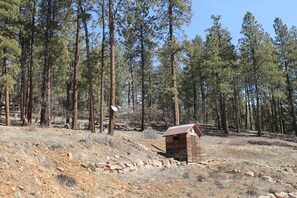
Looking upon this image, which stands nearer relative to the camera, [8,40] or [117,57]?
[8,40]

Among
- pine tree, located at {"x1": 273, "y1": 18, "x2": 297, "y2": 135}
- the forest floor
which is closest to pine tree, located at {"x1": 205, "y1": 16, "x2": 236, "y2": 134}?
pine tree, located at {"x1": 273, "y1": 18, "x2": 297, "y2": 135}

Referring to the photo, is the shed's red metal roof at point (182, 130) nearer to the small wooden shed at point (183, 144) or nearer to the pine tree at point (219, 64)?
the small wooden shed at point (183, 144)

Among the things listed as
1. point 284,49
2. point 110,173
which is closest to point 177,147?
point 110,173

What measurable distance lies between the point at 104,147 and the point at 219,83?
20.5 meters

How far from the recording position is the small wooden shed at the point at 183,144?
15781mm

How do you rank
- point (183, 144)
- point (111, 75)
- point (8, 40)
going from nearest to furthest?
point (183, 144), point (111, 75), point (8, 40)

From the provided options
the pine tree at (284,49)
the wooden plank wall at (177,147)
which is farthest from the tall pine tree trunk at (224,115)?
the wooden plank wall at (177,147)

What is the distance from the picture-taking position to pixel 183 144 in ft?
52.3

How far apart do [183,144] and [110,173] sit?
6001mm

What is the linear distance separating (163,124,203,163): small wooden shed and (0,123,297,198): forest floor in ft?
2.43

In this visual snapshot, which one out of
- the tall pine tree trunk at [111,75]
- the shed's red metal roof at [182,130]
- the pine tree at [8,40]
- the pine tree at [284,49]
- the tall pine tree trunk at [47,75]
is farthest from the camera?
the pine tree at [284,49]

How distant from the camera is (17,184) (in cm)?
757

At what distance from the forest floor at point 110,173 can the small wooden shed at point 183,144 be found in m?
0.74

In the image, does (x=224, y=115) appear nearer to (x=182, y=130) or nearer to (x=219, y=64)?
(x=219, y=64)
